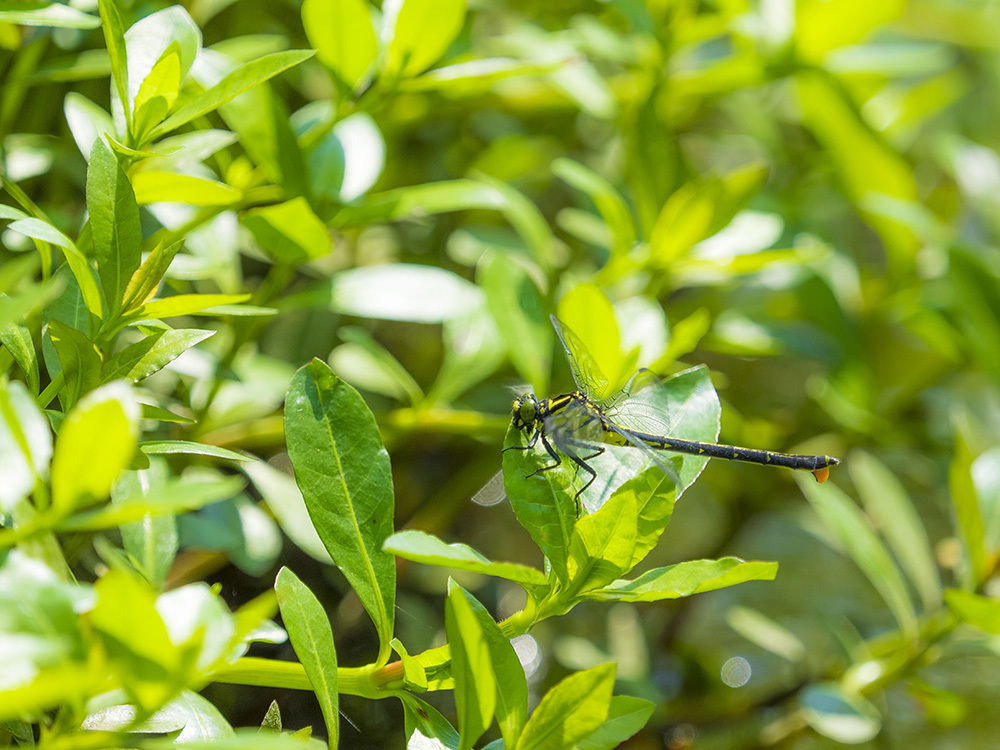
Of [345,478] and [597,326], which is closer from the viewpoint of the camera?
[345,478]

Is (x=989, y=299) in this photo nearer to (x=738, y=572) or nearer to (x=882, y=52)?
(x=882, y=52)

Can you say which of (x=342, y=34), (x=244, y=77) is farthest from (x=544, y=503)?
(x=342, y=34)

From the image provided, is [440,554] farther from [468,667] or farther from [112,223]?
[112,223]

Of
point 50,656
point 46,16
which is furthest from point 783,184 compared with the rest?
point 50,656

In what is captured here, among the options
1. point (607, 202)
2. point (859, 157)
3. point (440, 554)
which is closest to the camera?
point (440, 554)

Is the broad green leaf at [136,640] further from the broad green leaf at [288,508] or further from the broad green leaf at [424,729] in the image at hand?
the broad green leaf at [288,508]

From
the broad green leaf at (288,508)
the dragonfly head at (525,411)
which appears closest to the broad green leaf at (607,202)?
the dragonfly head at (525,411)

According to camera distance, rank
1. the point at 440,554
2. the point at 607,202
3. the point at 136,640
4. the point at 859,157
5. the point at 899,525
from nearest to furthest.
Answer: the point at 136,640, the point at 440,554, the point at 607,202, the point at 899,525, the point at 859,157
